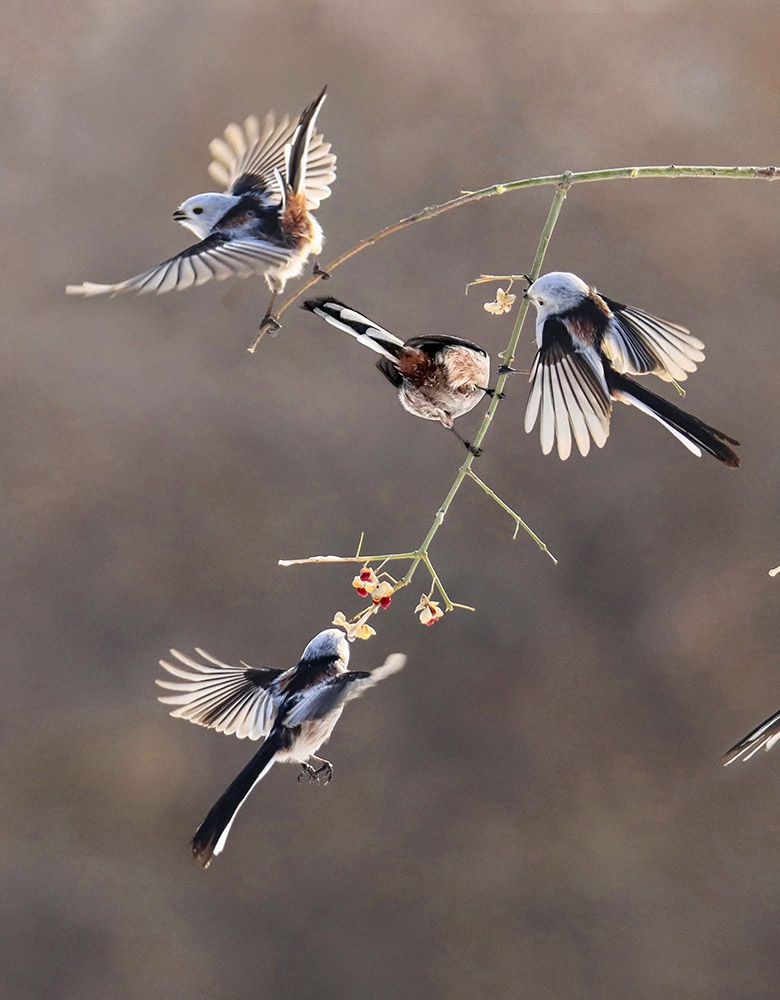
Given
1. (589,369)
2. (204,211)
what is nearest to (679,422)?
(589,369)

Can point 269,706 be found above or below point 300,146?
below

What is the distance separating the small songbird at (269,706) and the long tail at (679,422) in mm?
139

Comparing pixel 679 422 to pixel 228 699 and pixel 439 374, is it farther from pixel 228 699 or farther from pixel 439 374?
pixel 228 699

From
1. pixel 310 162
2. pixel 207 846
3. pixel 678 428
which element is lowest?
pixel 207 846

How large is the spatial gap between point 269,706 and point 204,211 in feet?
0.83

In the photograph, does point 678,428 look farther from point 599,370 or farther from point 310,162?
point 310,162

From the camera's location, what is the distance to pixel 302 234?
0.44 meters

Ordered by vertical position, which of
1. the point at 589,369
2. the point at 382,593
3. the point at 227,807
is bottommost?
the point at 227,807

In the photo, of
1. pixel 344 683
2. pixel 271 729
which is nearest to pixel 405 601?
pixel 271 729

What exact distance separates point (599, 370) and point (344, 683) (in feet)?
0.53

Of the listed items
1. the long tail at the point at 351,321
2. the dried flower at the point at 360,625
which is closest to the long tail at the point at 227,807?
the dried flower at the point at 360,625

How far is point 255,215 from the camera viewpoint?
45 cm

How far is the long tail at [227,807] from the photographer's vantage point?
390mm

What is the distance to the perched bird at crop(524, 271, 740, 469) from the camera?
0.35 m
